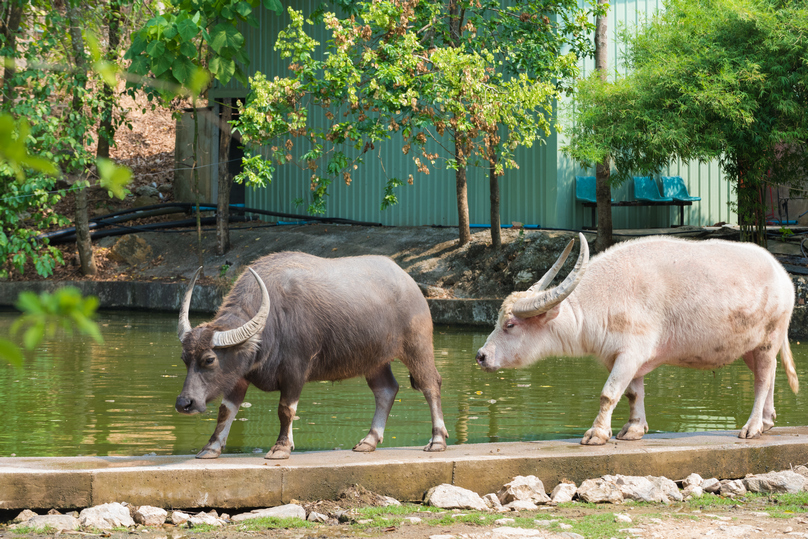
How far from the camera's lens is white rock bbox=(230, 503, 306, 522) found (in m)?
4.91

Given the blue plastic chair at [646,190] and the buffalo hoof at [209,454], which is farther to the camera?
the blue plastic chair at [646,190]

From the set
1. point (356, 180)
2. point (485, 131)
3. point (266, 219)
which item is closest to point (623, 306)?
point (485, 131)

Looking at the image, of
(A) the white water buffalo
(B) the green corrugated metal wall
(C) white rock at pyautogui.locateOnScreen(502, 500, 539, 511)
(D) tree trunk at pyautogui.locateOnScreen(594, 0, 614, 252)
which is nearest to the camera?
(C) white rock at pyautogui.locateOnScreen(502, 500, 539, 511)

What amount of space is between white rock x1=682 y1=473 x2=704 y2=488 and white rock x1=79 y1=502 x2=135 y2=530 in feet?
11.5

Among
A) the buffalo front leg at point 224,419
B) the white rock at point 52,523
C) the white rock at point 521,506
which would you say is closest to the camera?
the white rock at point 52,523

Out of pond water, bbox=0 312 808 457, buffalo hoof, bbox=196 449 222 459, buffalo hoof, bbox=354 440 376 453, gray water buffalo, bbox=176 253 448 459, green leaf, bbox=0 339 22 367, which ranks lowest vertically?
pond water, bbox=0 312 808 457

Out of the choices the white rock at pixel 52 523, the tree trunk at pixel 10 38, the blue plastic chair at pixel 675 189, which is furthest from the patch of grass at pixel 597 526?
the blue plastic chair at pixel 675 189

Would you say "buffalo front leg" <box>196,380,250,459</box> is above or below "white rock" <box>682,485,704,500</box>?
above

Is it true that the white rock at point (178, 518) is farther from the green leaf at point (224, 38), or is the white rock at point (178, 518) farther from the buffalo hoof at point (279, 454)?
the green leaf at point (224, 38)

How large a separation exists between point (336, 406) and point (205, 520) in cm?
394

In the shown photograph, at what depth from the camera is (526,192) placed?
20953mm

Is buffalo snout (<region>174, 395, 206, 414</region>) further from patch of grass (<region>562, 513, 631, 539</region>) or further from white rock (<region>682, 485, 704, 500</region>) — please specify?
white rock (<region>682, 485, 704, 500</region>)

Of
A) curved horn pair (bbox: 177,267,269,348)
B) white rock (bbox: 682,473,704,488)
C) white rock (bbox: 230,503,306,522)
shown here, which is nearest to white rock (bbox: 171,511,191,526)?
white rock (bbox: 230,503,306,522)

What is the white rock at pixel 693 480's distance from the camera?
5.61m
